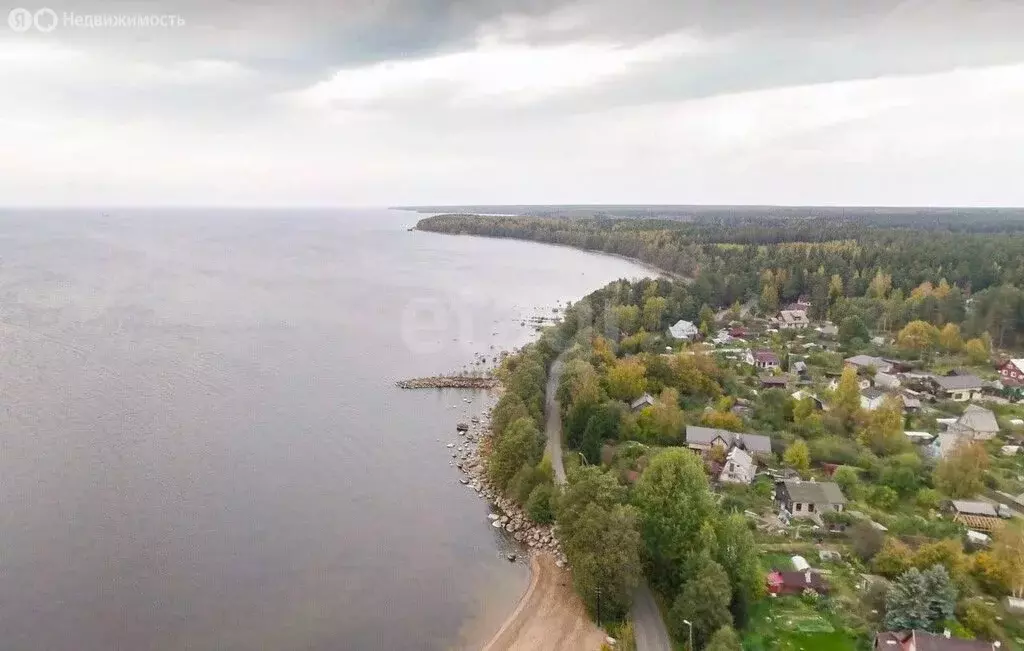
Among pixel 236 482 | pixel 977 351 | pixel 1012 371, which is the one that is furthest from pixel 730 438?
pixel 977 351

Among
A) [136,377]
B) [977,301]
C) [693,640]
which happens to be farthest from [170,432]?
[977,301]

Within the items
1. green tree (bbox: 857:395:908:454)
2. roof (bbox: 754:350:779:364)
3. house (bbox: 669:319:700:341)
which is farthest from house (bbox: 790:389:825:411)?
house (bbox: 669:319:700:341)

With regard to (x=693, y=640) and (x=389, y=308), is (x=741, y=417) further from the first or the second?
(x=389, y=308)

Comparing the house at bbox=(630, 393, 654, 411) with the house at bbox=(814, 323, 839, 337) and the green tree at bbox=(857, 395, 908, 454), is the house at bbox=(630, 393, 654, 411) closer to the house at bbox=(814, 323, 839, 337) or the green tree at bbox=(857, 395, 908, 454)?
the green tree at bbox=(857, 395, 908, 454)

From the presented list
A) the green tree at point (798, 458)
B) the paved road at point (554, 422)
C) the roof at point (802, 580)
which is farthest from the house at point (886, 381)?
the roof at point (802, 580)

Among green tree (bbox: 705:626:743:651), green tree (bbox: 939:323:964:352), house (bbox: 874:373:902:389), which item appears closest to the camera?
green tree (bbox: 705:626:743:651)

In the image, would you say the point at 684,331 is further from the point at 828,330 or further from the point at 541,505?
the point at 541,505
